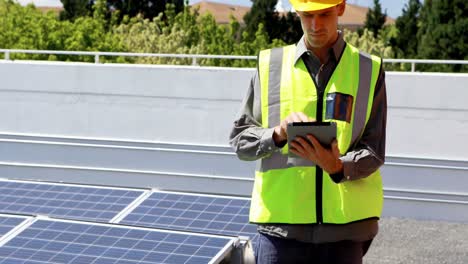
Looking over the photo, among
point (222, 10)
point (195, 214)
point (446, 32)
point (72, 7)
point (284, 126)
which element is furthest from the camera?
point (222, 10)

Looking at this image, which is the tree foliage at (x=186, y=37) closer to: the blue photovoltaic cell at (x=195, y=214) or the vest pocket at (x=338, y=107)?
the blue photovoltaic cell at (x=195, y=214)

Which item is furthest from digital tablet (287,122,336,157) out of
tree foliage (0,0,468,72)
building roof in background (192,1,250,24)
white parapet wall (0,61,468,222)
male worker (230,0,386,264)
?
building roof in background (192,1,250,24)

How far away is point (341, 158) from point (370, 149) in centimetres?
13

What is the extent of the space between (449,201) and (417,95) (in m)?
1.32

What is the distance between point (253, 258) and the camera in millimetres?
4340

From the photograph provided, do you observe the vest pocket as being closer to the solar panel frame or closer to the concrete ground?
the solar panel frame

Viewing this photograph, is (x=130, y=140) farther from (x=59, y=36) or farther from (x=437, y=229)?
(x=59, y=36)

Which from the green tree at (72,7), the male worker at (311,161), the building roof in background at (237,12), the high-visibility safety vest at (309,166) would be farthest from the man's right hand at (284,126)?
the building roof in background at (237,12)

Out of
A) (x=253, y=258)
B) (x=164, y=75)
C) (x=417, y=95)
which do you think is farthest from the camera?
(x=164, y=75)

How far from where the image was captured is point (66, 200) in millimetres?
6195

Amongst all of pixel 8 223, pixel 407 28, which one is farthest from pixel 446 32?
pixel 8 223

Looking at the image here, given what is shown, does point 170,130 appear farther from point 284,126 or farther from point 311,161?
point 284,126

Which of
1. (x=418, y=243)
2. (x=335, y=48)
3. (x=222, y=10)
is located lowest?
(x=418, y=243)

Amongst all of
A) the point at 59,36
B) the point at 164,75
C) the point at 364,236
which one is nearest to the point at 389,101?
the point at 164,75
